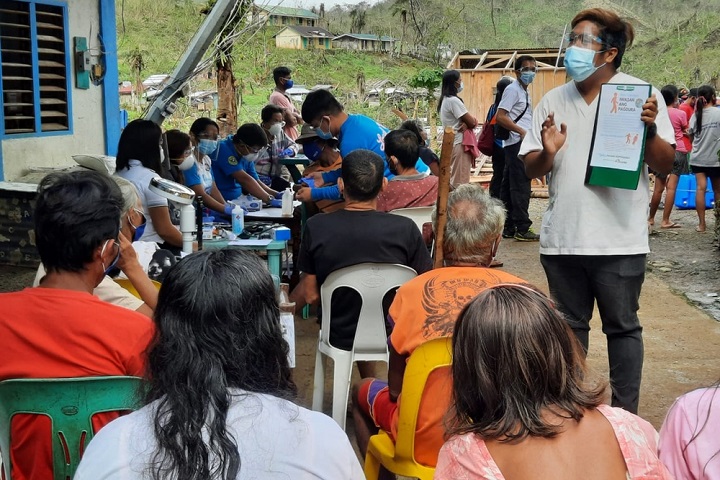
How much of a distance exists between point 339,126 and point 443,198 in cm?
263

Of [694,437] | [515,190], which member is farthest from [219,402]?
[515,190]

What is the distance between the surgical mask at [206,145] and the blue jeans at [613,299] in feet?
12.8

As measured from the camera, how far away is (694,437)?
1.64 meters

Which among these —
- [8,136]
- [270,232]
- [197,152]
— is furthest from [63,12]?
[270,232]

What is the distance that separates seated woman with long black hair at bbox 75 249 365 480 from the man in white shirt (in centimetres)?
688

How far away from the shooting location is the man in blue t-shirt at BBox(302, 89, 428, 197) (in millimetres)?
5371

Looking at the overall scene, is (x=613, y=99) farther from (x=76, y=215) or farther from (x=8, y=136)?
(x=8, y=136)

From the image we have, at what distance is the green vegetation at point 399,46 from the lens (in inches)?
764

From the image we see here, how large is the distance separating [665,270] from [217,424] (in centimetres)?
733

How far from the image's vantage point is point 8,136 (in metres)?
7.20

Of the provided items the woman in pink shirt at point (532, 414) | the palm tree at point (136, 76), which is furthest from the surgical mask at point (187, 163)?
the palm tree at point (136, 76)

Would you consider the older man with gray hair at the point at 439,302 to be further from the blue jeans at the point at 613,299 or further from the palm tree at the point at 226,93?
the palm tree at the point at 226,93

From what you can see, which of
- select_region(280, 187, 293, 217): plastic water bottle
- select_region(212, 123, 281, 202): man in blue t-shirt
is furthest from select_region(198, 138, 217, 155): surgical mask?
select_region(280, 187, 293, 217): plastic water bottle

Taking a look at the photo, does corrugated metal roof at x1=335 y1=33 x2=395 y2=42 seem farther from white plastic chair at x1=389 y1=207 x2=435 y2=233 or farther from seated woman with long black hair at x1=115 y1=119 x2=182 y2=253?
seated woman with long black hair at x1=115 y1=119 x2=182 y2=253
